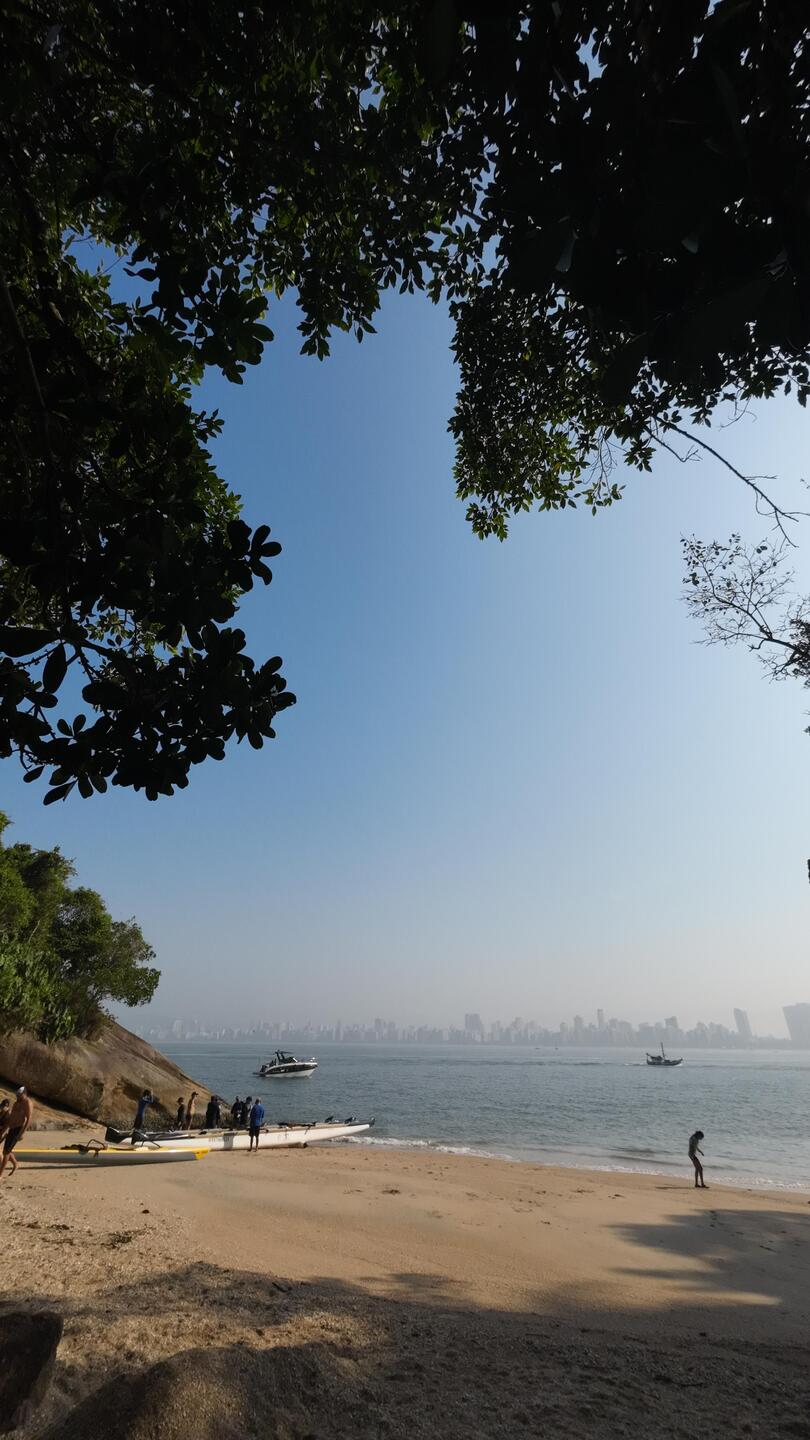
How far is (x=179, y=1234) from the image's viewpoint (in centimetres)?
816

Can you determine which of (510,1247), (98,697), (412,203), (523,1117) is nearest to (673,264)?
(98,697)

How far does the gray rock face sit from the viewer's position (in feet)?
9.87

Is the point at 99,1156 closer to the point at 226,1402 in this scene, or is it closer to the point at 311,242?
the point at 226,1402

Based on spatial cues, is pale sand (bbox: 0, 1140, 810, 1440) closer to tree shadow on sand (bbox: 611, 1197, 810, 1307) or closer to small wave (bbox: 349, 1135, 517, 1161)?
tree shadow on sand (bbox: 611, 1197, 810, 1307)

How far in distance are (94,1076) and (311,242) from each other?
1060 inches

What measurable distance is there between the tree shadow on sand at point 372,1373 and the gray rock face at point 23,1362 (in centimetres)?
12

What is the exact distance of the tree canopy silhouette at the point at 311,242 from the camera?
1.57 m

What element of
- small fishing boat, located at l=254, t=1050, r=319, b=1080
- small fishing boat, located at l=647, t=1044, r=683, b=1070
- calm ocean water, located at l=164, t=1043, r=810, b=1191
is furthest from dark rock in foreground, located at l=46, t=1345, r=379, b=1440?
small fishing boat, located at l=647, t=1044, r=683, b=1070

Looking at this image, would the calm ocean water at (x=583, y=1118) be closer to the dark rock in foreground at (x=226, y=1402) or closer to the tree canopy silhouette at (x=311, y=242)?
the dark rock in foreground at (x=226, y=1402)

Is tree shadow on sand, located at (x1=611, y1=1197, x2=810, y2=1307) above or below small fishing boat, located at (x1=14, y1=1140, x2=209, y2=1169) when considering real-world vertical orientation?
below

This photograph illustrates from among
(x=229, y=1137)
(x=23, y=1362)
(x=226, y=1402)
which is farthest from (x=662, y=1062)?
(x=23, y=1362)

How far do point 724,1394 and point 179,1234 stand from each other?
270 inches

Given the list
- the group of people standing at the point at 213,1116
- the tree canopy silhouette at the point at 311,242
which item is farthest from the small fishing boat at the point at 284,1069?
the tree canopy silhouette at the point at 311,242

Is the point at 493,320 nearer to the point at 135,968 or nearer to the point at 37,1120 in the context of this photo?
the point at 37,1120
